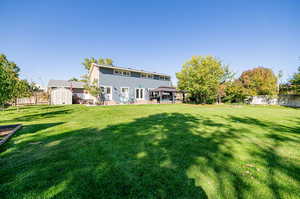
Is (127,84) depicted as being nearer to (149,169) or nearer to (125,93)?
(125,93)

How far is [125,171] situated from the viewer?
174 centimetres

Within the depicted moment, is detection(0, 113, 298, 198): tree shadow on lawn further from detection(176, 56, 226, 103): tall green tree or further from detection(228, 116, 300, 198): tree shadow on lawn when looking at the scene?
detection(176, 56, 226, 103): tall green tree

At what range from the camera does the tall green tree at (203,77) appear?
16.9 meters

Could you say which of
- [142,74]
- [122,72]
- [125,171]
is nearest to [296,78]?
[142,74]

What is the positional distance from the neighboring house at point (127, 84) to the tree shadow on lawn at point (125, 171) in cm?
1415

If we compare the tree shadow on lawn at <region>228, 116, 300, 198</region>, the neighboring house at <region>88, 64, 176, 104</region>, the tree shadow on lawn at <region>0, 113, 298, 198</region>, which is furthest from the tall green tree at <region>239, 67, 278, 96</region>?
the tree shadow on lawn at <region>0, 113, 298, 198</region>

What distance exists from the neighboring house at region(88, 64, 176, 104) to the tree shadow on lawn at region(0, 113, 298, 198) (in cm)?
1415

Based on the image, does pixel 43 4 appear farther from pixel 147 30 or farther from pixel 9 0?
pixel 147 30

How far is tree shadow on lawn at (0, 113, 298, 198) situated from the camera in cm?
134

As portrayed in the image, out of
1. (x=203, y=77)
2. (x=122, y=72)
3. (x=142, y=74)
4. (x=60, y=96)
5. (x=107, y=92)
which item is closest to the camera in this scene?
(x=107, y=92)

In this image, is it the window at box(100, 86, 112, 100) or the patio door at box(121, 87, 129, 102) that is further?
the patio door at box(121, 87, 129, 102)

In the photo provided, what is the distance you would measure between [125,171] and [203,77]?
1756 cm

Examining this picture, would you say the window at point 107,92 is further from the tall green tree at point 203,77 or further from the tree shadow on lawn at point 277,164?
the tree shadow on lawn at point 277,164

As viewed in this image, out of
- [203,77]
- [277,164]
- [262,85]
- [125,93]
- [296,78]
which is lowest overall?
[277,164]
